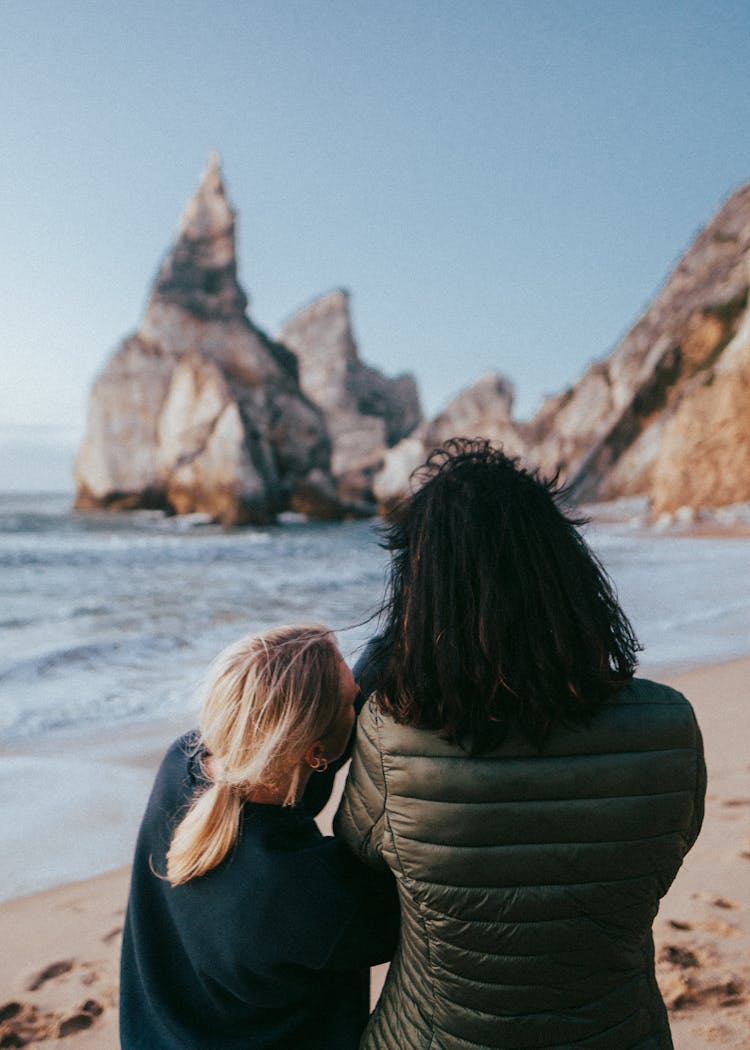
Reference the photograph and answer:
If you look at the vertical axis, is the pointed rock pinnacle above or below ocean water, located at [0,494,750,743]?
above

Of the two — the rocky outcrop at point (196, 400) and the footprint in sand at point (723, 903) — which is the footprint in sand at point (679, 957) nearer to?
the footprint in sand at point (723, 903)

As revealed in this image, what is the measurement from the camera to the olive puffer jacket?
0.93m

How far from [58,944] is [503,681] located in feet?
7.00

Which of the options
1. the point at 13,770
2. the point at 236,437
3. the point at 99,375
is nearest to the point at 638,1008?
the point at 13,770

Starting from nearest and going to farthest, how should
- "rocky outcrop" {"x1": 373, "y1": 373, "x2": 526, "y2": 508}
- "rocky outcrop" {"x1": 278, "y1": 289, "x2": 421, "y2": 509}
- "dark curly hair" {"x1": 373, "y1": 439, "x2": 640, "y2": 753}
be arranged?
1. "dark curly hair" {"x1": 373, "y1": 439, "x2": 640, "y2": 753}
2. "rocky outcrop" {"x1": 373, "y1": 373, "x2": 526, "y2": 508}
3. "rocky outcrop" {"x1": 278, "y1": 289, "x2": 421, "y2": 509}

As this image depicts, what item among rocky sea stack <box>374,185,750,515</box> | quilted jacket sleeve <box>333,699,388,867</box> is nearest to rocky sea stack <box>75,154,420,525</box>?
rocky sea stack <box>374,185,750,515</box>

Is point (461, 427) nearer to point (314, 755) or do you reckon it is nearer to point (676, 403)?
point (676, 403)

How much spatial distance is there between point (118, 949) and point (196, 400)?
34622mm

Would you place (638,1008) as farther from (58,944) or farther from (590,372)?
(590,372)

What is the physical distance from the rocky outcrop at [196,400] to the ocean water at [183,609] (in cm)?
1682

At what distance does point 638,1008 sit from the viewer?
3.52 feet

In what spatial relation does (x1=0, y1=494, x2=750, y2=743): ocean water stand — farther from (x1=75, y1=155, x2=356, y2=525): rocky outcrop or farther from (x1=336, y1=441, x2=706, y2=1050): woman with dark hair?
(x1=75, y1=155, x2=356, y2=525): rocky outcrop

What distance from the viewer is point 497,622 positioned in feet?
3.03

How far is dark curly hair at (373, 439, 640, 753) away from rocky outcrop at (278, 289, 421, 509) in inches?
2258
